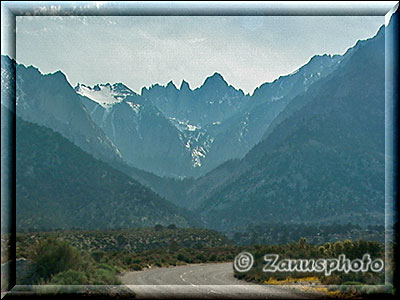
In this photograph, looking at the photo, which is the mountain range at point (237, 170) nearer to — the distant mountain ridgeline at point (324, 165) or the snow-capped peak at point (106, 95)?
the distant mountain ridgeline at point (324, 165)

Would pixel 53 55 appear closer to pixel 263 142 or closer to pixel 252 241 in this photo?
pixel 252 241

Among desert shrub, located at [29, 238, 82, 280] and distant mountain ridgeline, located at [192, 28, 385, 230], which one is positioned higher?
distant mountain ridgeline, located at [192, 28, 385, 230]

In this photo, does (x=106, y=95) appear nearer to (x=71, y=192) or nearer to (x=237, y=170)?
(x=237, y=170)

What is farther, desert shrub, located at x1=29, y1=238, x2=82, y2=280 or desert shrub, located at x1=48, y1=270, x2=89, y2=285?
desert shrub, located at x1=29, y1=238, x2=82, y2=280

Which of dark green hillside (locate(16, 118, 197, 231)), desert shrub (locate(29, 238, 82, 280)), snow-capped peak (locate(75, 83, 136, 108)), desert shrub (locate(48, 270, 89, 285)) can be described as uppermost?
snow-capped peak (locate(75, 83, 136, 108))

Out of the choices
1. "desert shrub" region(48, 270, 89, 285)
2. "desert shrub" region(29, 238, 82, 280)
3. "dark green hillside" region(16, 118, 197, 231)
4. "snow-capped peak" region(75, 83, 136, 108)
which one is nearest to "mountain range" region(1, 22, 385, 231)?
"dark green hillside" region(16, 118, 197, 231)

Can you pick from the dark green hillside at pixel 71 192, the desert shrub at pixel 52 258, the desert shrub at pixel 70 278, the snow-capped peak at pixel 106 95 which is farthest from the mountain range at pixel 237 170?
the desert shrub at pixel 70 278

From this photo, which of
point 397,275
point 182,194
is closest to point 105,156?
point 182,194

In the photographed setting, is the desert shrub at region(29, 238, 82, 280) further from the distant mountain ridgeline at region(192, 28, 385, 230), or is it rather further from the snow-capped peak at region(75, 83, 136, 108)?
the snow-capped peak at region(75, 83, 136, 108)

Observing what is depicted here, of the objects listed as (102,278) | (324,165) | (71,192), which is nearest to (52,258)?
(102,278)
